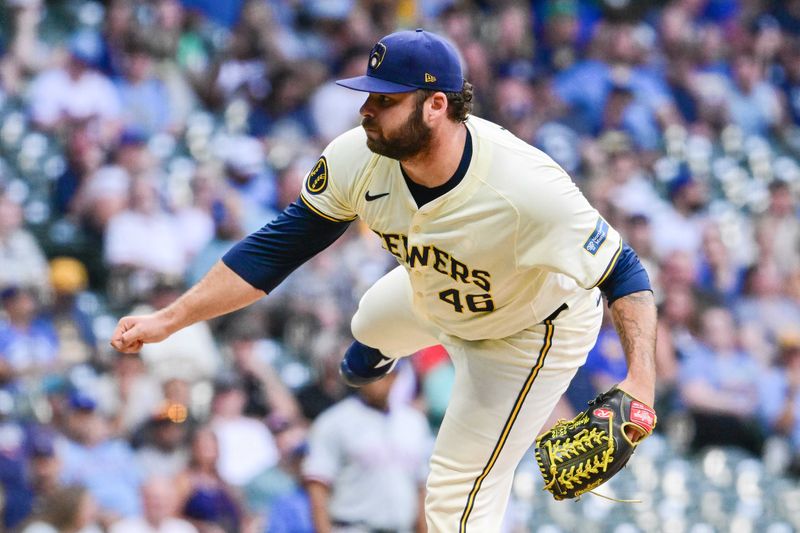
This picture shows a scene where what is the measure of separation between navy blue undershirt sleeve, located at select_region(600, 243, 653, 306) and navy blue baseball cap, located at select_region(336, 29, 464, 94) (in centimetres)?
79

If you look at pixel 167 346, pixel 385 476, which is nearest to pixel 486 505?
pixel 385 476

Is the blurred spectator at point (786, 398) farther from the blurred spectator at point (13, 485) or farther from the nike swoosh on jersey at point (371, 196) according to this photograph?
the nike swoosh on jersey at point (371, 196)

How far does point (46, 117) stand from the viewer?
384 inches

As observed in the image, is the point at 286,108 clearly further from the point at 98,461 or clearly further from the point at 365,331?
the point at 365,331

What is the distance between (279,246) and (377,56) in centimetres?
84

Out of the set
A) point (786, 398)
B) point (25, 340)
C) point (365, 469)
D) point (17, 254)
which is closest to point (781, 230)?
point (786, 398)

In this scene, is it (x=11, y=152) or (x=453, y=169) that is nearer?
(x=453, y=169)

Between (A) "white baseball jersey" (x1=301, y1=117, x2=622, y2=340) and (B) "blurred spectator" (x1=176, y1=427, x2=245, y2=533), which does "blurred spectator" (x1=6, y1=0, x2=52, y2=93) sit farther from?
(A) "white baseball jersey" (x1=301, y1=117, x2=622, y2=340)

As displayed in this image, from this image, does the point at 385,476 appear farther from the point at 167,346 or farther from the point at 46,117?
the point at 46,117

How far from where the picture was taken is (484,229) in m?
4.52

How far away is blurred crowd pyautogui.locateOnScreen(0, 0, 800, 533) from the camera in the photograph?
290 inches

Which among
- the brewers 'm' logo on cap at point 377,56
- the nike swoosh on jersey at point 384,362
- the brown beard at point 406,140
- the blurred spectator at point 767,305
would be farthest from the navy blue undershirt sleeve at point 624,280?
the blurred spectator at point 767,305

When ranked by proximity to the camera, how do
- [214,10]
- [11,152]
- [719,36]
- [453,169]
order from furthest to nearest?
[719,36] < [214,10] < [11,152] < [453,169]

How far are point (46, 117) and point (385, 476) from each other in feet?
13.5
